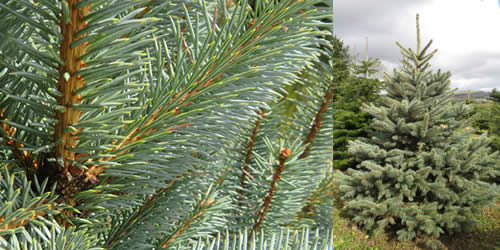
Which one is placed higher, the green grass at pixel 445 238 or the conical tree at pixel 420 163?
the conical tree at pixel 420 163

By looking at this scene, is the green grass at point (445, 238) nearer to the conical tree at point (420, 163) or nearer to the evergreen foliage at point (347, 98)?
the conical tree at point (420, 163)

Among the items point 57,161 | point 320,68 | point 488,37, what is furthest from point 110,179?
point 488,37

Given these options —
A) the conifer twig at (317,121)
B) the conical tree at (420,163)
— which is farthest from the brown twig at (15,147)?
the conical tree at (420,163)

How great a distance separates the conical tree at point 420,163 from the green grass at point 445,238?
71 millimetres

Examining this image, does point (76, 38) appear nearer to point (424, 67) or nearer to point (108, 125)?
point (108, 125)

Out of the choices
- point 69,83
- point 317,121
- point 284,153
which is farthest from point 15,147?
point 317,121

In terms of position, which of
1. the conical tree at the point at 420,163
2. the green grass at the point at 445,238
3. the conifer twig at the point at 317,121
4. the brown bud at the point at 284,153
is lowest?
the green grass at the point at 445,238

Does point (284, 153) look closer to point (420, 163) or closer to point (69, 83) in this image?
point (69, 83)

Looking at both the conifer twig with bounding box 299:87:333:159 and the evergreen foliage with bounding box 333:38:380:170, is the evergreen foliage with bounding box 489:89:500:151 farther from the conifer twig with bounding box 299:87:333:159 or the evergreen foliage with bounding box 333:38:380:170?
the conifer twig with bounding box 299:87:333:159

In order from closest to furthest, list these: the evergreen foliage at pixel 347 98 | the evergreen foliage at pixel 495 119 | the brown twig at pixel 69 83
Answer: the brown twig at pixel 69 83
the evergreen foliage at pixel 495 119
the evergreen foliage at pixel 347 98

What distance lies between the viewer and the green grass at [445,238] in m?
2.31

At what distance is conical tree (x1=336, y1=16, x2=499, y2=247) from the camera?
7.73 feet

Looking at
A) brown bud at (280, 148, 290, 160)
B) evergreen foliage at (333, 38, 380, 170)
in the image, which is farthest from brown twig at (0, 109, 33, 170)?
evergreen foliage at (333, 38, 380, 170)

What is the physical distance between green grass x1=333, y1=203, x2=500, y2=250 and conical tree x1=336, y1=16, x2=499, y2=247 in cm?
7
